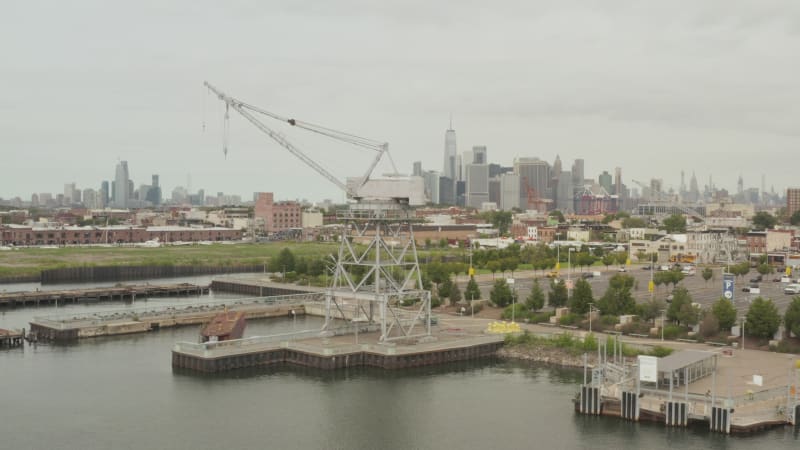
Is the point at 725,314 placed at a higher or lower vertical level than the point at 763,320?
higher

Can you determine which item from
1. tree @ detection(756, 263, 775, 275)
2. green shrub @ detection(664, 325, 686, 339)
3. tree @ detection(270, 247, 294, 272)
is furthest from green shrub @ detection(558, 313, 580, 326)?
tree @ detection(270, 247, 294, 272)

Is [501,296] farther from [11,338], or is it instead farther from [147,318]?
[11,338]

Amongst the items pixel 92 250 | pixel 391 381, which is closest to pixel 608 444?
pixel 391 381

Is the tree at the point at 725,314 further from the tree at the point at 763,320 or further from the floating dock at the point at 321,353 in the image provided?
the floating dock at the point at 321,353

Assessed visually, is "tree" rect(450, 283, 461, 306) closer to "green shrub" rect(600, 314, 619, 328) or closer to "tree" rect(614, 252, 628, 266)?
"green shrub" rect(600, 314, 619, 328)

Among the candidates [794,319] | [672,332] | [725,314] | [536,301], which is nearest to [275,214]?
[536,301]

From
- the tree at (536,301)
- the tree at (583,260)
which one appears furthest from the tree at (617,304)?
the tree at (583,260)
